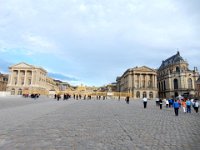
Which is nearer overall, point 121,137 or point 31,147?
point 31,147

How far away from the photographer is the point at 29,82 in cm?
10812

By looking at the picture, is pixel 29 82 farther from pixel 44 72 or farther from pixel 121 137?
pixel 121 137

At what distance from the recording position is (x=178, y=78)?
9331cm

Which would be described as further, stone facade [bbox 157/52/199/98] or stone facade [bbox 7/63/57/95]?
stone facade [bbox 7/63/57/95]

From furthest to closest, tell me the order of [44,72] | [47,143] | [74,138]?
[44,72] → [74,138] → [47,143]

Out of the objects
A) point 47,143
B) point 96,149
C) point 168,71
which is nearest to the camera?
point 96,149

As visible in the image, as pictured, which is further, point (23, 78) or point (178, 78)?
point (23, 78)

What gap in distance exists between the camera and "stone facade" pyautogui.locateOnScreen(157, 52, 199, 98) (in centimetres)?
9081

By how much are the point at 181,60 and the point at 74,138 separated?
99.6 meters

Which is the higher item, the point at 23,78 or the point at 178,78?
the point at 178,78

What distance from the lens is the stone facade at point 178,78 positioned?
9081cm

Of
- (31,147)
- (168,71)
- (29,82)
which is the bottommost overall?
(31,147)

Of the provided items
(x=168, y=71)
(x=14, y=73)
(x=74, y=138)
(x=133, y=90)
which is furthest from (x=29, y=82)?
(x=74, y=138)

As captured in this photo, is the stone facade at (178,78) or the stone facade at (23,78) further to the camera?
the stone facade at (23,78)
